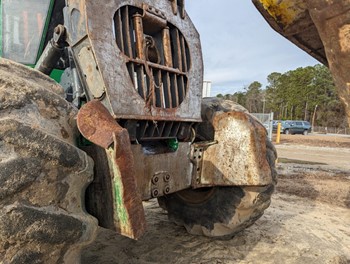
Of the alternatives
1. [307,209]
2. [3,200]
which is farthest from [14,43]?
[307,209]

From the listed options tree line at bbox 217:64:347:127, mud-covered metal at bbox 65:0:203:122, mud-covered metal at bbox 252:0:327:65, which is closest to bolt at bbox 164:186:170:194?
mud-covered metal at bbox 65:0:203:122


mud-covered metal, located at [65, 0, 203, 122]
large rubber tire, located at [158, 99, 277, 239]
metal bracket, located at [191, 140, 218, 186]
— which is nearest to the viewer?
mud-covered metal, located at [65, 0, 203, 122]

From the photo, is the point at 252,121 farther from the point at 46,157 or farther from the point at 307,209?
the point at 307,209

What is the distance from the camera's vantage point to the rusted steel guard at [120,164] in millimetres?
1438

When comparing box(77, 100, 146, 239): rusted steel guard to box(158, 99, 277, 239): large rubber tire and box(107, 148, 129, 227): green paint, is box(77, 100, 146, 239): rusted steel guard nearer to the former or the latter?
box(107, 148, 129, 227): green paint

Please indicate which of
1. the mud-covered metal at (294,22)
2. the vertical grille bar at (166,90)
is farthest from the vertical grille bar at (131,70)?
the mud-covered metal at (294,22)

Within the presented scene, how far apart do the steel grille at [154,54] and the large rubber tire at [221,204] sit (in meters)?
0.52

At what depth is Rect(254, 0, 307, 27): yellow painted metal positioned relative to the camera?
1236 mm

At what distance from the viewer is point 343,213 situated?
442 cm

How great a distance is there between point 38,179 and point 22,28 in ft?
5.68

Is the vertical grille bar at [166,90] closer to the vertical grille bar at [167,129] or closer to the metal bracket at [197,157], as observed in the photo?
the vertical grille bar at [167,129]

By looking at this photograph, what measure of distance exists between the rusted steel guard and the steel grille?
0.50 m

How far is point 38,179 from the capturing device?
1.29 m

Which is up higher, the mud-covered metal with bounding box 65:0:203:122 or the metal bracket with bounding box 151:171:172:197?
the mud-covered metal with bounding box 65:0:203:122
